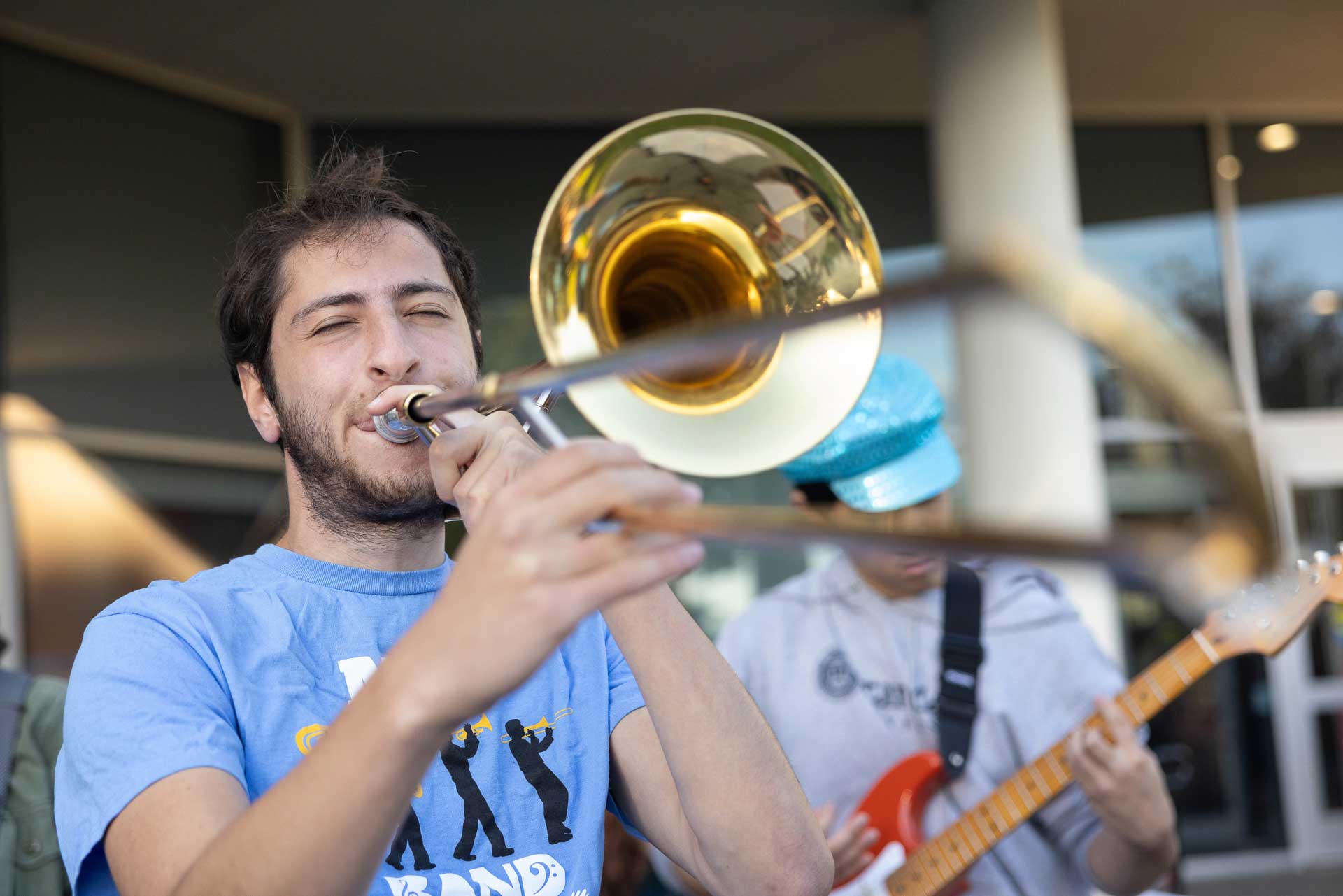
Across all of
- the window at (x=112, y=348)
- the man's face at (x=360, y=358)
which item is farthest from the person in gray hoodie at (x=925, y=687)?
the window at (x=112, y=348)

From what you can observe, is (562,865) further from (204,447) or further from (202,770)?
(204,447)

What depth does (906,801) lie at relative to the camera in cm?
270

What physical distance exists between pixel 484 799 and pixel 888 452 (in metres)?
1.44

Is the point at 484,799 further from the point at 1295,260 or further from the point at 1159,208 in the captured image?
the point at 1295,260

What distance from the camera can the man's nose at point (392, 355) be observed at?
167 centimetres

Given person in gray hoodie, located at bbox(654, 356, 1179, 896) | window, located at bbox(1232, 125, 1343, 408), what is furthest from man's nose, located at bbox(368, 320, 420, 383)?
window, located at bbox(1232, 125, 1343, 408)

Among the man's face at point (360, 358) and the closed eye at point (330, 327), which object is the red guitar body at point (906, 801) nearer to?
the man's face at point (360, 358)

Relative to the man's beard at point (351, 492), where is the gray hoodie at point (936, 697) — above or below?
below

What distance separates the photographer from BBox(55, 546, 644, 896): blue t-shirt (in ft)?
4.30

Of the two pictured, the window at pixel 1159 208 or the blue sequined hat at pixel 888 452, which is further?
the window at pixel 1159 208

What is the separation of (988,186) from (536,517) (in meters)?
4.79

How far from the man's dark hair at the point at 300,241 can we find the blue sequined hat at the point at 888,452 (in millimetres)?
889

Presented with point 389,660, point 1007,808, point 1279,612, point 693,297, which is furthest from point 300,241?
point 1279,612

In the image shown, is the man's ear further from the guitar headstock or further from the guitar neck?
the guitar headstock
